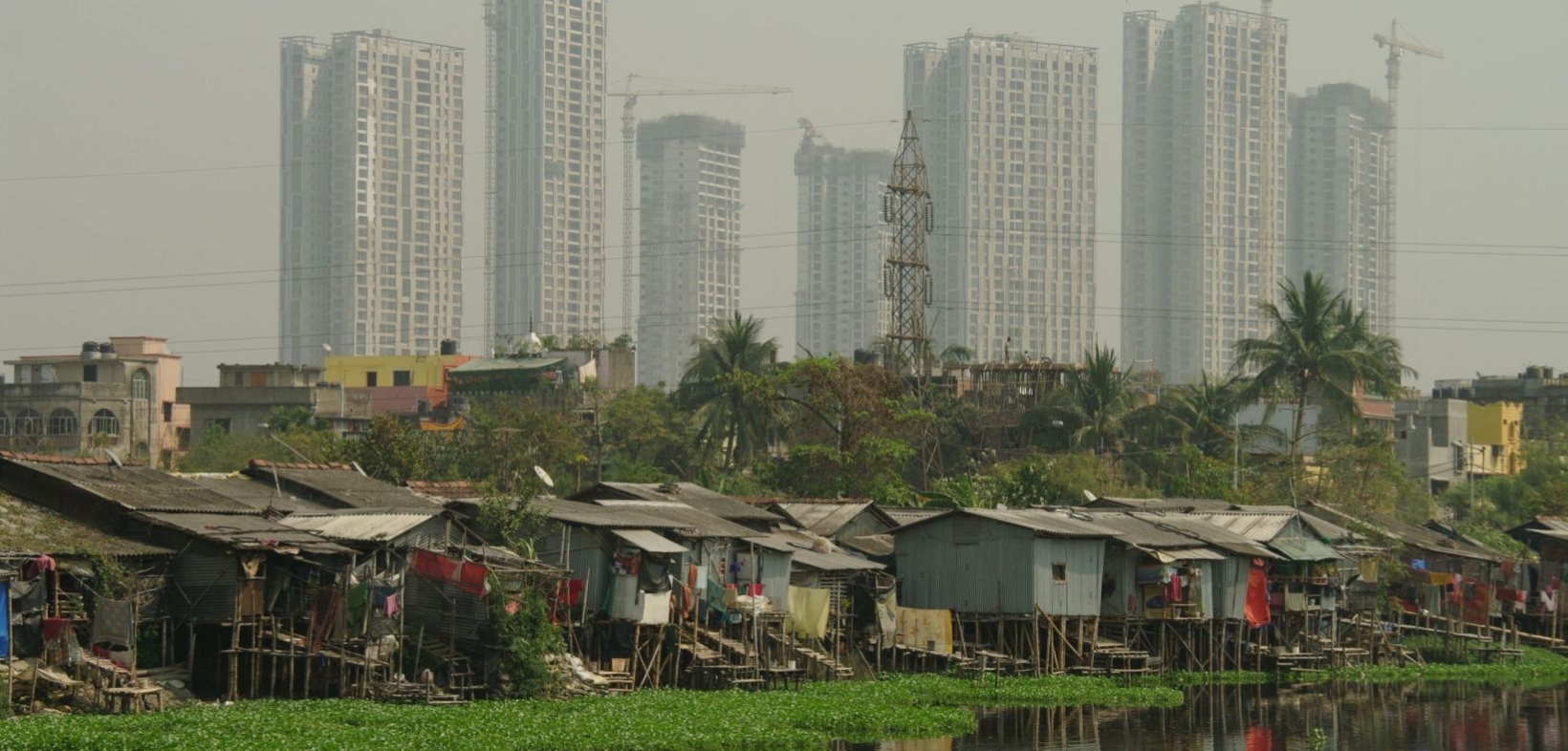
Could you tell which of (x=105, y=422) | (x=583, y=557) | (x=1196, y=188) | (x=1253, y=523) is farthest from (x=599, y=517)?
(x=1196, y=188)

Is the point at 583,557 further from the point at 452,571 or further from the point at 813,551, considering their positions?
the point at 813,551

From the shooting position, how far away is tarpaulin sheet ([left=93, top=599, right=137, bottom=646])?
80.3ft

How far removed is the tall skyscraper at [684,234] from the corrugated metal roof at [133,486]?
450 feet

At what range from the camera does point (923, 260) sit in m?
63.1

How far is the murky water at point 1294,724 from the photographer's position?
91.2 feet

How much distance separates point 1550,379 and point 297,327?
98.1 metres

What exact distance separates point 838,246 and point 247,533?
15598 centimetres

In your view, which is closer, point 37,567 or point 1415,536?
point 37,567

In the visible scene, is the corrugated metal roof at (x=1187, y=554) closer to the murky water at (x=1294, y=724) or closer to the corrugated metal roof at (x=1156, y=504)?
the murky water at (x=1294, y=724)

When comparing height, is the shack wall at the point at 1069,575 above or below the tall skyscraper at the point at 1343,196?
below

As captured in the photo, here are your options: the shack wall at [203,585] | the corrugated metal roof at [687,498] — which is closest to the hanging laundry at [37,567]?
the shack wall at [203,585]

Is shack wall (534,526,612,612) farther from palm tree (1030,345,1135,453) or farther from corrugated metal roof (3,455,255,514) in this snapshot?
palm tree (1030,345,1135,453)

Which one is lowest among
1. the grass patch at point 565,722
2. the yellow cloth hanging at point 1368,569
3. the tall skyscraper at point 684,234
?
the grass patch at point 565,722

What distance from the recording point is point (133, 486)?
2841 centimetres
